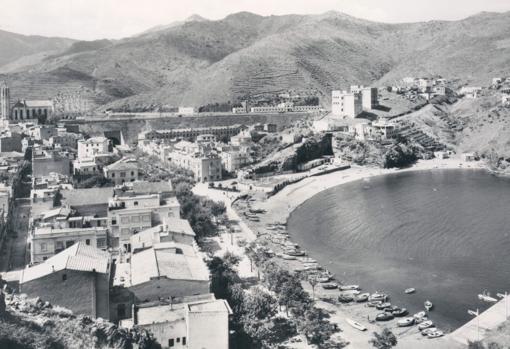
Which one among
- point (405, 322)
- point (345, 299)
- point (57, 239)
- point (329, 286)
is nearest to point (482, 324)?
point (405, 322)

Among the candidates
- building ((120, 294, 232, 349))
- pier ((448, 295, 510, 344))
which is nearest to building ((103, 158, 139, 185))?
building ((120, 294, 232, 349))

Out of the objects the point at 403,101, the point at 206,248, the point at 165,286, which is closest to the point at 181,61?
the point at 403,101

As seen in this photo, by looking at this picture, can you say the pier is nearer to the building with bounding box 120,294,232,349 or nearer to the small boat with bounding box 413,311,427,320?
the small boat with bounding box 413,311,427,320

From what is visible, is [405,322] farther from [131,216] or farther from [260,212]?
[260,212]

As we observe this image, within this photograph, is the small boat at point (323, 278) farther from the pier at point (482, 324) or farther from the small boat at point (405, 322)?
the pier at point (482, 324)

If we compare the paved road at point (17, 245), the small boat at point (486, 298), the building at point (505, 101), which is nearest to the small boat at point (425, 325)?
the small boat at point (486, 298)

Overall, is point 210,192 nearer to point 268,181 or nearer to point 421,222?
point 268,181
